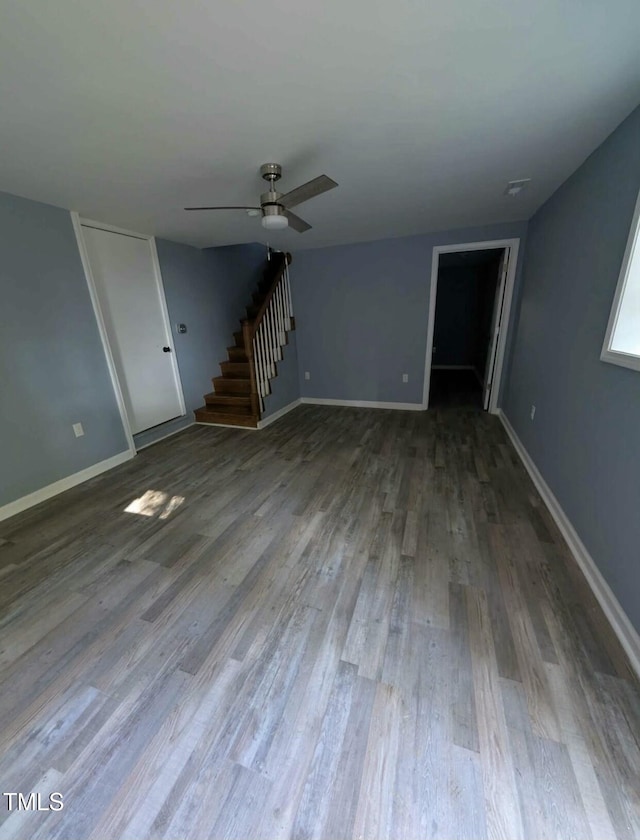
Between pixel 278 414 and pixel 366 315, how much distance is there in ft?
6.08

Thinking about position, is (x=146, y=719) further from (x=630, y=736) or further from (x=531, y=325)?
(x=531, y=325)

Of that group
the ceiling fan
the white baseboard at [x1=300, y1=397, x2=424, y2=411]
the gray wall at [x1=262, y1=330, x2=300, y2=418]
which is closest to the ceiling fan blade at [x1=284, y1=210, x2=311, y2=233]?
the ceiling fan

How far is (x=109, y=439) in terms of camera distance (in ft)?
10.0

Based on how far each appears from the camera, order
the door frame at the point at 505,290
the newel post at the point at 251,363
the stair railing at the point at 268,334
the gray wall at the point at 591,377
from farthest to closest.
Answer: the stair railing at the point at 268,334, the newel post at the point at 251,363, the door frame at the point at 505,290, the gray wall at the point at 591,377

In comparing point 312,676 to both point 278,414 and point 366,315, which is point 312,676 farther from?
point 366,315

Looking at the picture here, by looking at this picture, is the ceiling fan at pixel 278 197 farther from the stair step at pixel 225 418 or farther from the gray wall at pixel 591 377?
the stair step at pixel 225 418

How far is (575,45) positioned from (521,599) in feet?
7.49

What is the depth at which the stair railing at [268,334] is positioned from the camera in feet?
12.5

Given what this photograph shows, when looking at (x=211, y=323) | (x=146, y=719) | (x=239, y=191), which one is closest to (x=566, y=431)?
(x=146, y=719)

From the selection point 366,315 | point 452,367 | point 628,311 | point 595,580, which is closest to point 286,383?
point 366,315

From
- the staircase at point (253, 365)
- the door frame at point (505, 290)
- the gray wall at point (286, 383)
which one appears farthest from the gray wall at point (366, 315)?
the staircase at point (253, 365)

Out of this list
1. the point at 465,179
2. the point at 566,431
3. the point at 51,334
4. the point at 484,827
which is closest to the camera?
the point at 484,827

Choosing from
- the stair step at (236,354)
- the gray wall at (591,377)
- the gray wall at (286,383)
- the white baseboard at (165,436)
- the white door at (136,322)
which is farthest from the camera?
the stair step at (236,354)

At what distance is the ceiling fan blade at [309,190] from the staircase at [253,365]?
1843 mm
